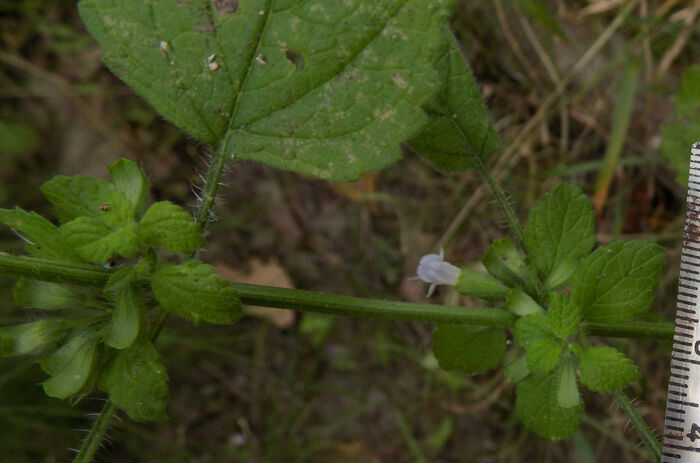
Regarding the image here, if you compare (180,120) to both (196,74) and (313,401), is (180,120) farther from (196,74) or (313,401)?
(313,401)

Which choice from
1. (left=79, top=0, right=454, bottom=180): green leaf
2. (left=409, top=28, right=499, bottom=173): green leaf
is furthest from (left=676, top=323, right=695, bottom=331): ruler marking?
(left=79, top=0, right=454, bottom=180): green leaf

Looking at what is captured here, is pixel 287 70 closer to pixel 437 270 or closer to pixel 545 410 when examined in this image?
pixel 437 270

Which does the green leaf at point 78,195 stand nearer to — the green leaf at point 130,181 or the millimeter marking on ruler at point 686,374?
the green leaf at point 130,181

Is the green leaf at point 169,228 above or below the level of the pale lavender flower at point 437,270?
below

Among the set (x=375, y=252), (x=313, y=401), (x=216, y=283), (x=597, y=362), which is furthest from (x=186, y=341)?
(x=597, y=362)

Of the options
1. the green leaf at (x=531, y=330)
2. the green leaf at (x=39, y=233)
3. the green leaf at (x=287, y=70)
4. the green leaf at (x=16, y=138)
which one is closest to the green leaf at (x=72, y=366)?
the green leaf at (x=39, y=233)

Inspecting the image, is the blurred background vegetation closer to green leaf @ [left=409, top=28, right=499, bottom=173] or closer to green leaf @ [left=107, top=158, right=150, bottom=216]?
green leaf @ [left=409, top=28, right=499, bottom=173]
